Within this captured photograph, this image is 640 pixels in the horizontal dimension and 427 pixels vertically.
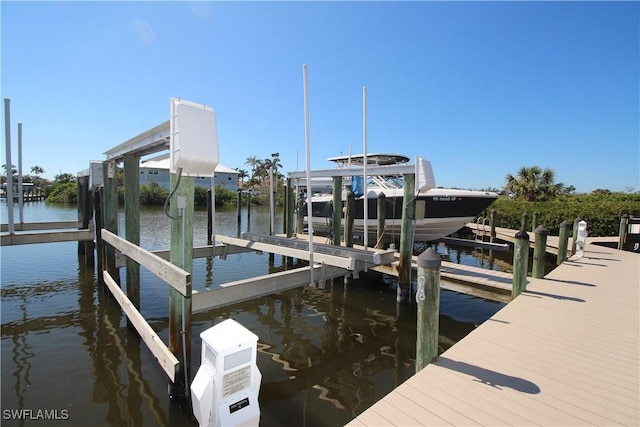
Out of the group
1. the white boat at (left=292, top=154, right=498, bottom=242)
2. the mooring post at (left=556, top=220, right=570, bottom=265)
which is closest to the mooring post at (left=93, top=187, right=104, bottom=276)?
the white boat at (left=292, top=154, right=498, bottom=242)

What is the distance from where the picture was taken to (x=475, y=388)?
3.37m

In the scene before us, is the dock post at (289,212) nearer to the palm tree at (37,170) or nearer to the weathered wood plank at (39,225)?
the weathered wood plank at (39,225)

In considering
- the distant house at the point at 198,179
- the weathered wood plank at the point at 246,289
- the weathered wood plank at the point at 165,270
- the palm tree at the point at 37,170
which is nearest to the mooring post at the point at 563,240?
the weathered wood plank at the point at 246,289

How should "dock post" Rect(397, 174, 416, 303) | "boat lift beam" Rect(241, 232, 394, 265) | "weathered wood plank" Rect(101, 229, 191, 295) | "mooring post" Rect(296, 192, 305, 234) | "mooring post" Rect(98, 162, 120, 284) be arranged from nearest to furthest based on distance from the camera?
"weathered wood plank" Rect(101, 229, 191, 295) < "boat lift beam" Rect(241, 232, 394, 265) < "dock post" Rect(397, 174, 416, 303) < "mooring post" Rect(98, 162, 120, 284) < "mooring post" Rect(296, 192, 305, 234)

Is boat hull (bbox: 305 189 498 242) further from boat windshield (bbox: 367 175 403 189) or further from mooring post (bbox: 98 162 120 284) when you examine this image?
mooring post (bbox: 98 162 120 284)

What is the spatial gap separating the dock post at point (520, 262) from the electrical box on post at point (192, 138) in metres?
5.80

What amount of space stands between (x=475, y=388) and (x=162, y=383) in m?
4.10

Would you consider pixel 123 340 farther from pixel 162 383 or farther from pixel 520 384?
pixel 520 384

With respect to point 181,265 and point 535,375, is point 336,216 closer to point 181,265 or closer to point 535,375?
point 181,265

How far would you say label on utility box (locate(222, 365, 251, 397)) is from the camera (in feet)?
8.39

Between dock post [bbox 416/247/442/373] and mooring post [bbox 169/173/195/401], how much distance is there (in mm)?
2746

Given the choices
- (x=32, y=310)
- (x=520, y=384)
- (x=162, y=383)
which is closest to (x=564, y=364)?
(x=520, y=384)

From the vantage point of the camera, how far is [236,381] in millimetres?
2615

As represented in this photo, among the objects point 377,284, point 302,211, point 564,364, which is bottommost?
point 377,284
